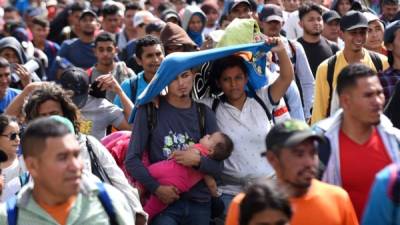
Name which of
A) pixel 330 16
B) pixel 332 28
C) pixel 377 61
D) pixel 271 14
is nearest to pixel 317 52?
pixel 271 14

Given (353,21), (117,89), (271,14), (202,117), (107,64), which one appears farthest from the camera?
(271,14)

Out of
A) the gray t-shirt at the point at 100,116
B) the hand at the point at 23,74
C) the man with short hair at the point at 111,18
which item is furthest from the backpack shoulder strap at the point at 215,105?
the man with short hair at the point at 111,18

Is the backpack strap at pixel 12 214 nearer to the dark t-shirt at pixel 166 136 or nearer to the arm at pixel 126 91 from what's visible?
the dark t-shirt at pixel 166 136

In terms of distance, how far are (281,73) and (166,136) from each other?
1.02 m

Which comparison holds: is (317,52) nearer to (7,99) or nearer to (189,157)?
(7,99)

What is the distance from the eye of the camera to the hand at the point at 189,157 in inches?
290

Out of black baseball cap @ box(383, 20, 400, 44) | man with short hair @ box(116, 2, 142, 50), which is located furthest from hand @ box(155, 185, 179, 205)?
man with short hair @ box(116, 2, 142, 50)

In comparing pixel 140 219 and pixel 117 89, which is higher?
pixel 117 89

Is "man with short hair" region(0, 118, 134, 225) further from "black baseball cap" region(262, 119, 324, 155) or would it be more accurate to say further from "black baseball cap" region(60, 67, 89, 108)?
"black baseball cap" region(60, 67, 89, 108)

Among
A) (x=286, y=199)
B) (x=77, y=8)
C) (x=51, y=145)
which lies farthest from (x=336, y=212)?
(x=77, y=8)

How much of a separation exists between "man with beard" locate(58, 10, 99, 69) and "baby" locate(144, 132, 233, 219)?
6566mm

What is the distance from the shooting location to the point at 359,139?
646 centimetres

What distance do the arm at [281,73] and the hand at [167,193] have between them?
1.10 m

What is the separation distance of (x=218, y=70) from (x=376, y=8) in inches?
358
